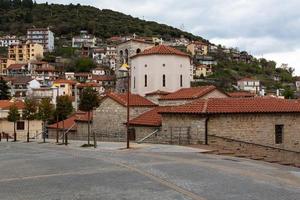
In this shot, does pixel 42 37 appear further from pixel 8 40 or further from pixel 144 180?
pixel 144 180

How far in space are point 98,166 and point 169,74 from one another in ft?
66.9

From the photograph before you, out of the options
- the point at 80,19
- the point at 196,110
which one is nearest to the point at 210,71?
the point at 80,19

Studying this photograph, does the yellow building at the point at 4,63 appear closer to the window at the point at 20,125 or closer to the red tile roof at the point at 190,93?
the window at the point at 20,125

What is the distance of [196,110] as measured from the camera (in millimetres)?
26297

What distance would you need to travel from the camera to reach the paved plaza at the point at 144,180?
10859 millimetres

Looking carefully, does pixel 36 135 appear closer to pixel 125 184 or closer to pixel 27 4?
pixel 125 184

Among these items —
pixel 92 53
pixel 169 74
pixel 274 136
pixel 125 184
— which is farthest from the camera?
pixel 92 53

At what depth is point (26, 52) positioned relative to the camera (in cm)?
14638

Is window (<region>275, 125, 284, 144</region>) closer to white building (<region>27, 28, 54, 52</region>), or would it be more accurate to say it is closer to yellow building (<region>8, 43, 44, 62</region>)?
yellow building (<region>8, 43, 44, 62</region>)

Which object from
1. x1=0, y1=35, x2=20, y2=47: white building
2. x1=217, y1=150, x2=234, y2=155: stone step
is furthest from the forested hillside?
x1=217, y1=150, x2=234, y2=155: stone step

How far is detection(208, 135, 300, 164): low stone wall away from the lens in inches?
950

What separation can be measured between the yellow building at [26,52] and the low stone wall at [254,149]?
12603 cm

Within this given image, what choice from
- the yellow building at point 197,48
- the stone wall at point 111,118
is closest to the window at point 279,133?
the stone wall at point 111,118

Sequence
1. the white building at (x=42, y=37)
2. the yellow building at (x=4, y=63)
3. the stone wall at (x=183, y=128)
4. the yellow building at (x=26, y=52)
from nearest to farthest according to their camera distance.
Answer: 1. the stone wall at (x=183, y=128)
2. the yellow building at (x=4, y=63)
3. the yellow building at (x=26, y=52)
4. the white building at (x=42, y=37)
